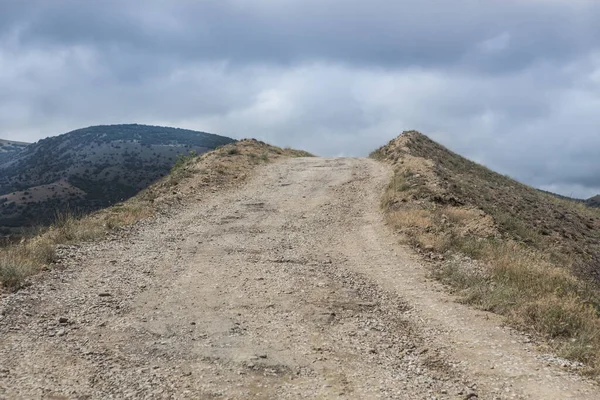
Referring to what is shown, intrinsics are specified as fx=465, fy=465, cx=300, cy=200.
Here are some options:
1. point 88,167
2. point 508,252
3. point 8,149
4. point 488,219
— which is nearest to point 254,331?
point 508,252

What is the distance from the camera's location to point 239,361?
240 inches

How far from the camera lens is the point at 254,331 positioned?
7.06m

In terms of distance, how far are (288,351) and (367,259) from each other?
5244 mm

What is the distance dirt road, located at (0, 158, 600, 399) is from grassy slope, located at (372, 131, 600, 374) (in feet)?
2.05

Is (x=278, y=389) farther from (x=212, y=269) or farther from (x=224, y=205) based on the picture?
(x=224, y=205)

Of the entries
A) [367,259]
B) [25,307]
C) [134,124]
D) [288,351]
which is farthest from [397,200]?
[134,124]

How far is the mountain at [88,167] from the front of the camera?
2621 inches

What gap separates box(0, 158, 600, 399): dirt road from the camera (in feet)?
18.0

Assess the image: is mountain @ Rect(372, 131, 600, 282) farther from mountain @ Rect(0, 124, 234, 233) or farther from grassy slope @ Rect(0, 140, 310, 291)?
mountain @ Rect(0, 124, 234, 233)

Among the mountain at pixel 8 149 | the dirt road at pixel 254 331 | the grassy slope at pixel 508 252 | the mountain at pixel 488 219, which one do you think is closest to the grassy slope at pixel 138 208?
the dirt road at pixel 254 331

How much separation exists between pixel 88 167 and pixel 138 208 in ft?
248

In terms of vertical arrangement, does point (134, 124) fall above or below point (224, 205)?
above

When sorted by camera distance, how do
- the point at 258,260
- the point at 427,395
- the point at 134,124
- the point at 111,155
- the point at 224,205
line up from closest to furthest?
Answer: the point at 427,395
the point at 258,260
the point at 224,205
the point at 111,155
the point at 134,124

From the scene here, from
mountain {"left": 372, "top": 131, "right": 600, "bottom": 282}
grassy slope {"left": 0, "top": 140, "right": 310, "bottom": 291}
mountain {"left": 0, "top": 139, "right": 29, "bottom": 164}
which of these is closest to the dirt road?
grassy slope {"left": 0, "top": 140, "right": 310, "bottom": 291}
